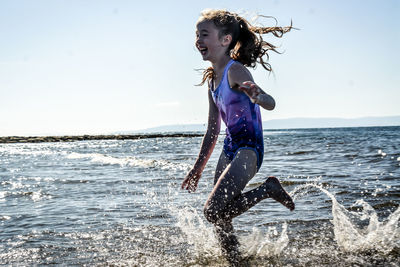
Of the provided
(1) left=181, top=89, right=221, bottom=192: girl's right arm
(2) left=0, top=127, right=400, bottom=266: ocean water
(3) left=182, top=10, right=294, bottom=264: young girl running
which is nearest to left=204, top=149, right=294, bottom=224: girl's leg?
(3) left=182, top=10, right=294, bottom=264: young girl running

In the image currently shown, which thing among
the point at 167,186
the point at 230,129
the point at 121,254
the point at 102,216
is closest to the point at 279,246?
the point at 230,129

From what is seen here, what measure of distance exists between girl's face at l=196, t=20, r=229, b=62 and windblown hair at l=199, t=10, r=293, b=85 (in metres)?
0.05

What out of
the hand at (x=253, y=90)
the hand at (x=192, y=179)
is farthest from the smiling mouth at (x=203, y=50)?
the hand at (x=192, y=179)

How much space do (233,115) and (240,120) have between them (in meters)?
0.08

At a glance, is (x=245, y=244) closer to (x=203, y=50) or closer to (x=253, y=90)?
(x=253, y=90)

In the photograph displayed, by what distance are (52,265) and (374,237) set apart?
305cm

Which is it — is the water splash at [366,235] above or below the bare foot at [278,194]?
below

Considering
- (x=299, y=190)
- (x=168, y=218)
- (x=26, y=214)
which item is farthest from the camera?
(x=299, y=190)

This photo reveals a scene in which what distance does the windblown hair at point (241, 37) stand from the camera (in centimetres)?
349

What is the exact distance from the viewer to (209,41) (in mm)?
3463

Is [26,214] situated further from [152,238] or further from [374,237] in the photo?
[374,237]

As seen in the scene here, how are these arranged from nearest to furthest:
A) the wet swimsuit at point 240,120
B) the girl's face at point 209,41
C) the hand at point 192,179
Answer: the wet swimsuit at point 240,120
the girl's face at point 209,41
the hand at point 192,179

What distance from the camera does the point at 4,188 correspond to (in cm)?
827

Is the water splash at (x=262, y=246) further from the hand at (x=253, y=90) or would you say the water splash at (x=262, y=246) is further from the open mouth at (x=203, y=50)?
the open mouth at (x=203, y=50)
